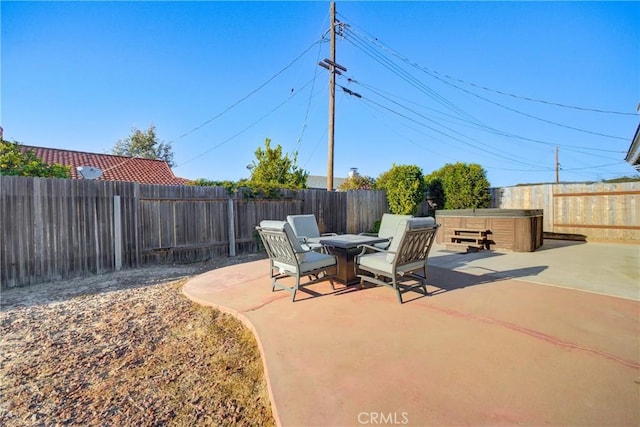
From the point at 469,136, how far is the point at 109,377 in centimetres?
1859

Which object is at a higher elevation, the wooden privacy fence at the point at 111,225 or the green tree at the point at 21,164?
the green tree at the point at 21,164

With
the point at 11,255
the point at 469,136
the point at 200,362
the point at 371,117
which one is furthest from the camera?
the point at 469,136

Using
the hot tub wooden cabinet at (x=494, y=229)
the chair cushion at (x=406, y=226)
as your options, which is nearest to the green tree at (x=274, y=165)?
the hot tub wooden cabinet at (x=494, y=229)

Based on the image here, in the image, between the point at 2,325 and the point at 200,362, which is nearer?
the point at 200,362

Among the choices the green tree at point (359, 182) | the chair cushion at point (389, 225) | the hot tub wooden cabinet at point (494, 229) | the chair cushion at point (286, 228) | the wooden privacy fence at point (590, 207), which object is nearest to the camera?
the chair cushion at point (286, 228)

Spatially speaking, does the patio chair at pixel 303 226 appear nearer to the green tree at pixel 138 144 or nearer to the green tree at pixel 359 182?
the green tree at pixel 359 182

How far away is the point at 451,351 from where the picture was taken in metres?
2.19

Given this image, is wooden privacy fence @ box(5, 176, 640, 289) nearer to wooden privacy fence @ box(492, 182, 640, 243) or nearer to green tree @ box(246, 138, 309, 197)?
wooden privacy fence @ box(492, 182, 640, 243)

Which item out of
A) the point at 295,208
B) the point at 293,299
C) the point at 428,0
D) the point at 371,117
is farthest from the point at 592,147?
the point at 293,299

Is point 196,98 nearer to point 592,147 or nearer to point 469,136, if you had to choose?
point 469,136

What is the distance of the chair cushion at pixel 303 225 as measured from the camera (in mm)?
5547

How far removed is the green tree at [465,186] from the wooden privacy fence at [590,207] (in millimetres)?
1205

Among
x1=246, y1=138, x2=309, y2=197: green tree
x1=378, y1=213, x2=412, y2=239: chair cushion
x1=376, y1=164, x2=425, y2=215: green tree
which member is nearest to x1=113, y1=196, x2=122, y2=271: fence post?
x1=378, y1=213, x2=412, y2=239: chair cushion

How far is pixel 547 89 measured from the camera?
11945 millimetres
